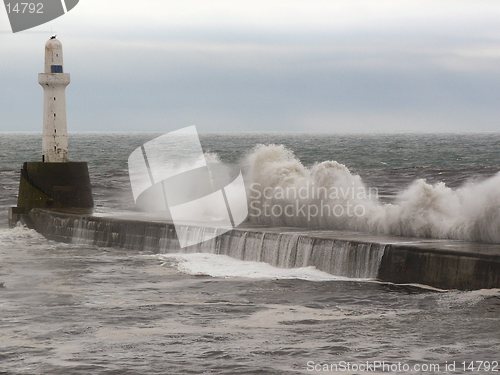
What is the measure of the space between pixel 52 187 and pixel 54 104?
1.69m

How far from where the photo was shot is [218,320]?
1081 centimetres

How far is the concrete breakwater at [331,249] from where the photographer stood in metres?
11.6

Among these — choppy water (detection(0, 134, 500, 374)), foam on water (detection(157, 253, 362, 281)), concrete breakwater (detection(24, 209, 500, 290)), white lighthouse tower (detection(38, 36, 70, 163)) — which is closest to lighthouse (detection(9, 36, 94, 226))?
white lighthouse tower (detection(38, 36, 70, 163))

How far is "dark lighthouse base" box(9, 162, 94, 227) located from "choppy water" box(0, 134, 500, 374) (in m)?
5.40

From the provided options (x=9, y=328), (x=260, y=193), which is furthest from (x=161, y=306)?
(x=260, y=193)

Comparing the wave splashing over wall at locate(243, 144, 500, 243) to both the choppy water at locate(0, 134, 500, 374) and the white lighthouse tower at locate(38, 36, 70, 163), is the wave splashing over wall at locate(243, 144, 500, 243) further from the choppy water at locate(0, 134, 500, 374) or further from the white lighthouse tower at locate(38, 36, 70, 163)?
the white lighthouse tower at locate(38, 36, 70, 163)

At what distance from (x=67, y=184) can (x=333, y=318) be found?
36.4 feet

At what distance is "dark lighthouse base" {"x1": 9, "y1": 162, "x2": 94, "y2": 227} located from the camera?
20.6m

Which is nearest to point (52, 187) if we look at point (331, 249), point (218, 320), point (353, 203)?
point (353, 203)

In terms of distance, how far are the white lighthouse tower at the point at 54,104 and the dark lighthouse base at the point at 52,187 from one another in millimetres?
399

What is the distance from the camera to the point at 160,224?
1661 cm

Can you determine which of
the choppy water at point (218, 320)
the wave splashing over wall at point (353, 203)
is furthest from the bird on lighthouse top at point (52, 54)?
the choppy water at point (218, 320)

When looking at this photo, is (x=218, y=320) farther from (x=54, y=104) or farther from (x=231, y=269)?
(x=54, y=104)

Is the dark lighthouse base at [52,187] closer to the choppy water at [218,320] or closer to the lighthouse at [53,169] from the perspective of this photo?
the lighthouse at [53,169]
